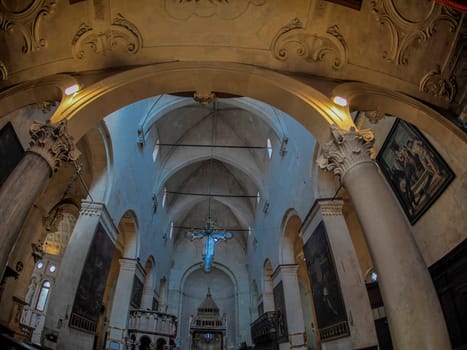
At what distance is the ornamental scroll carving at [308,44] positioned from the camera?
5387 millimetres

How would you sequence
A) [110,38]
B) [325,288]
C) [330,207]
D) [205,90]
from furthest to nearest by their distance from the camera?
[330,207] < [325,288] < [205,90] < [110,38]

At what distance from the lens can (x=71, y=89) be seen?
5.45 m

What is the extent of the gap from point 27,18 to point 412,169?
25.2 ft

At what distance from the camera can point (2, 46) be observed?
494cm

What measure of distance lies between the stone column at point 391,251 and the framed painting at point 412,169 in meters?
2.30

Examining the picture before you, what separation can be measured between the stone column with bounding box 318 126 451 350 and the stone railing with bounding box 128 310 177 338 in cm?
1165

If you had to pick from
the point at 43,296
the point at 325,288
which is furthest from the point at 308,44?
the point at 43,296

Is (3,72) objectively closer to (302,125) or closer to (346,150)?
(346,150)

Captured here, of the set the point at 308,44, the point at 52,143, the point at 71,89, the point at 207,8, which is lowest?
the point at 52,143

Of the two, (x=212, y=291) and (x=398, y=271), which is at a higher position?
(x=212, y=291)

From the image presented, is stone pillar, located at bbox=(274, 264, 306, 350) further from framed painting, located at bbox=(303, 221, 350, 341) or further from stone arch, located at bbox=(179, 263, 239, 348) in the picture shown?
stone arch, located at bbox=(179, 263, 239, 348)

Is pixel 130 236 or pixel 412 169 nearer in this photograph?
pixel 412 169

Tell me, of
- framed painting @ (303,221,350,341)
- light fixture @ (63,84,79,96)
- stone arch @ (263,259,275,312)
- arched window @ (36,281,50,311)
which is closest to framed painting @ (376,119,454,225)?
framed painting @ (303,221,350,341)

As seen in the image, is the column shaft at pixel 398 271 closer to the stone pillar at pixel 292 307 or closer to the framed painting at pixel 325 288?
the framed painting at pixel 325 288
